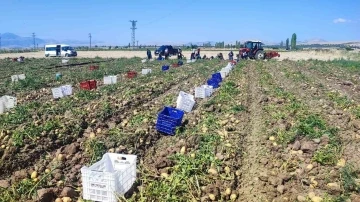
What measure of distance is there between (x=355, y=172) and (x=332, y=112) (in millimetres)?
4264

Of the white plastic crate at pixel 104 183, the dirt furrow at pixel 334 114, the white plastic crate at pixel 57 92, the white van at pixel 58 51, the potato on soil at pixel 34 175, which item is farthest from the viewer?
the white van at pixel 58 51

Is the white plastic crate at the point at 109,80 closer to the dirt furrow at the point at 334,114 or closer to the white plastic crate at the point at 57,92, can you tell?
the white plastic crate at the point at 57,92

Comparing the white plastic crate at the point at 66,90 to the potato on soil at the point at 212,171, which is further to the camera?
the white plastic crate at the point at 66,90

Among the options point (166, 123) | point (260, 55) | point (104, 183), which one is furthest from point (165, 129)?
point (260, 55)

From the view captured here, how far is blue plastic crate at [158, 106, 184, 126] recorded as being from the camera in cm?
785

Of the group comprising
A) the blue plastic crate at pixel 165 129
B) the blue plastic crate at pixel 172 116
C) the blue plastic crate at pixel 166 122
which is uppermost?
the blue plastic crate at pixel 172 116

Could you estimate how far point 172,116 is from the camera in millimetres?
8344

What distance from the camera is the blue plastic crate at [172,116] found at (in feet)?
25.8

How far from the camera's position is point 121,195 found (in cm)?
478

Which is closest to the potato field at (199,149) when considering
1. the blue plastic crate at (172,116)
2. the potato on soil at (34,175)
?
the potato on soil at (34,175)

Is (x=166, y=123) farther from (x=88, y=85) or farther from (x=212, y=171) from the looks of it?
(x=88, y=85)

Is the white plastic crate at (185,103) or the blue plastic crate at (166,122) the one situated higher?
the white plastic crate at (185,103)

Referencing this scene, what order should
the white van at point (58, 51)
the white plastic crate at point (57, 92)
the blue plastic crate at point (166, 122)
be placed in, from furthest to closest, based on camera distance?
1. the white van at point (58, 51)
2. the white plastic crate at point (57, 92)
3. the blue plastic crate at point (166, 122)

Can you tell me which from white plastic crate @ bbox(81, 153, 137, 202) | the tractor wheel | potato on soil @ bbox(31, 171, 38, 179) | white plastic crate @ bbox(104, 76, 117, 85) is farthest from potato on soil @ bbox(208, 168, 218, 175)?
the tractor wheel
